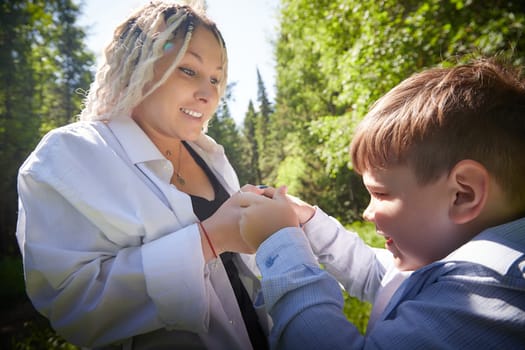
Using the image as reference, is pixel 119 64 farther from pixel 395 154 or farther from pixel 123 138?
pixel 395 154

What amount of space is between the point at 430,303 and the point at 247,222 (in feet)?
2.03

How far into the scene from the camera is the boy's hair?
3.23 ft

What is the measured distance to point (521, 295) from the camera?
0.80m

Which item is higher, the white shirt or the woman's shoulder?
the woman's shoulder

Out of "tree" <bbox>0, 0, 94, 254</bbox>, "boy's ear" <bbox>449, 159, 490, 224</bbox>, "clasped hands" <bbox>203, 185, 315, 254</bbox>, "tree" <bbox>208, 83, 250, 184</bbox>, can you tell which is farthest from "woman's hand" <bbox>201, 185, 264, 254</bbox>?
"tree" <bbox>208, 83, 250, 184</bbox>

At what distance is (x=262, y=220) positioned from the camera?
109cm

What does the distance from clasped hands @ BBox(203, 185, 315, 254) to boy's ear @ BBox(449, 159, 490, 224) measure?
0.56 meters

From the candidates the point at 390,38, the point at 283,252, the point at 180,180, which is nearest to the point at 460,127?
the point at 283,252

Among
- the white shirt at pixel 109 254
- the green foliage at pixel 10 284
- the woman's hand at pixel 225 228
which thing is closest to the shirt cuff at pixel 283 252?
the woman's hand at pixel 225 228

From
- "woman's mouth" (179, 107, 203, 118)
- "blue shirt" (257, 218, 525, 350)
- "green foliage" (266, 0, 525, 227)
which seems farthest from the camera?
"green foliage" (266, 0, 525, 227)

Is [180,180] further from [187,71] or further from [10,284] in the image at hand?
[10,284]

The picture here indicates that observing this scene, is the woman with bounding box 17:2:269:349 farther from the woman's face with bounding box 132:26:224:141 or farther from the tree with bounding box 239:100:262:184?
the tree with bounding box 239:100:262:184

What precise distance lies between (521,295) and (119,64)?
72.6 inches

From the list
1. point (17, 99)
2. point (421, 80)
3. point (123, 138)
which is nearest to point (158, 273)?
point (123, 138)
